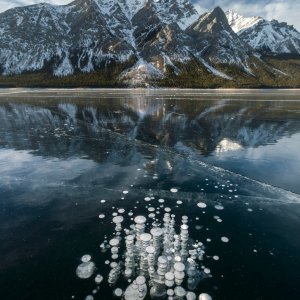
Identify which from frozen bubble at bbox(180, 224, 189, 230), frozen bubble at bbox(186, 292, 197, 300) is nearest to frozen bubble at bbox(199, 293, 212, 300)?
frozen bubble at bbox(186, 292, 197, 300)

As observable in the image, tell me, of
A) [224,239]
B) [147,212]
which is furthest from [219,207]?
[147,212]

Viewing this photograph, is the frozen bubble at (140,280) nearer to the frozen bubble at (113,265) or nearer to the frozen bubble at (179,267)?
the frozen bubble at (179,267)

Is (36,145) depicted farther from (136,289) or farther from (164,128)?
(136,289)

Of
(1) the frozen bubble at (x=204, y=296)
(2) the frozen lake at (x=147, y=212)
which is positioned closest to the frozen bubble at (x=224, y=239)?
(2) the frozen lake at (x=147, y=212)

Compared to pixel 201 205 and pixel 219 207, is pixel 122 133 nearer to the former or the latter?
pixel 201 205

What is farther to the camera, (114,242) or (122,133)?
(122,133)

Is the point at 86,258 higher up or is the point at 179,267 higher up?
the point at 179,267
